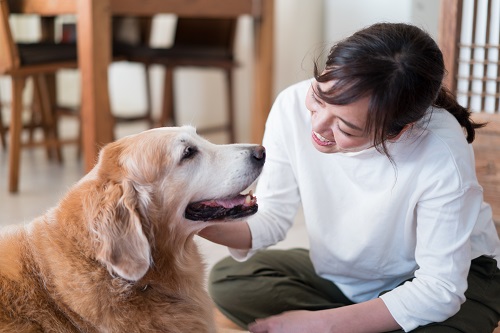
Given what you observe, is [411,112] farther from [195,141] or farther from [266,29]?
[266,29]

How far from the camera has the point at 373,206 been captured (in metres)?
1.54

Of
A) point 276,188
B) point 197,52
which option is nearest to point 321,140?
point 276,188

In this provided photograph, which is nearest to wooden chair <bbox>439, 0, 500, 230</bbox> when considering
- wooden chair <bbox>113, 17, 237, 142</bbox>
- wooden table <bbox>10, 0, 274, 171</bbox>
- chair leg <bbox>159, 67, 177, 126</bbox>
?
wooden table <bbox>10, 0, 274, 171</bbox>

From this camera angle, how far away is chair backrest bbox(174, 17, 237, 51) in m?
4.09

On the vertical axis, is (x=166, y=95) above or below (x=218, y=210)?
below

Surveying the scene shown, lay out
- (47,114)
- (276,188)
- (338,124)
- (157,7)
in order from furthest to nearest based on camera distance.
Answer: (47,114) < (157,7) < (276,188) < (338,124)

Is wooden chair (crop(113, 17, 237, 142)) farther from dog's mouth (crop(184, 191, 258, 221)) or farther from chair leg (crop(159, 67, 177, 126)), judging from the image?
dog's mouth (crop(184, 191, 258, 221))

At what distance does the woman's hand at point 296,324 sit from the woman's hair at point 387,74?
398mm

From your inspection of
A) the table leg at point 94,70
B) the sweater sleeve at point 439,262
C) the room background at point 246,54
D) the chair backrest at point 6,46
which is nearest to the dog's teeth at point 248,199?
the sweater sleeve at point 439,262

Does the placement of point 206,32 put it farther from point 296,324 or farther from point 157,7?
point 296,324

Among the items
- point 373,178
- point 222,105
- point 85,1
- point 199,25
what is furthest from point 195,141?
point 222,105

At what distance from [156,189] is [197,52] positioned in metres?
2.69

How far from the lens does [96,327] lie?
1.27 m

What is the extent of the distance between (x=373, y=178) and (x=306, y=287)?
39 cm
